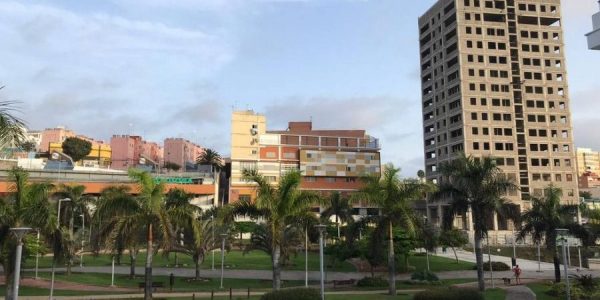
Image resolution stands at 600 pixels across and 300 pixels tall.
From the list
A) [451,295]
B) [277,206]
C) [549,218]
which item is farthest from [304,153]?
[451,295]

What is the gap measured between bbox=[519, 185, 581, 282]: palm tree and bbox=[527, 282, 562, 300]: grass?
261 centimetres

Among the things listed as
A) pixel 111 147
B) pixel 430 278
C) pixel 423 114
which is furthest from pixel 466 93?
pixel 111 147

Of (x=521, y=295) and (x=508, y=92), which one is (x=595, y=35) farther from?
(x=508, y=92)

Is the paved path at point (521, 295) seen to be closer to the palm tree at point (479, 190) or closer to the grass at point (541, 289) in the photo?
the grass at point (541, 289)

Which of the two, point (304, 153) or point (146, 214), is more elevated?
point (304, 153)

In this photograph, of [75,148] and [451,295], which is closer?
[451,295]

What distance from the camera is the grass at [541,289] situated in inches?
1415

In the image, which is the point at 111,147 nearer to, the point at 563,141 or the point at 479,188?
the point at 563,141

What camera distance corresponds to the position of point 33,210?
1112 inches

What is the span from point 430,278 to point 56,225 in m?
31.2

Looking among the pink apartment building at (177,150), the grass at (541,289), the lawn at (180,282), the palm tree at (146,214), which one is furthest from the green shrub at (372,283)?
the pink apartment building at (177,150)

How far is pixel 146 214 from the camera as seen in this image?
30.7 metres

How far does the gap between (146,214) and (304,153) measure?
96591mm

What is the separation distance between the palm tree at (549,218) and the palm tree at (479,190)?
9.20 metres
